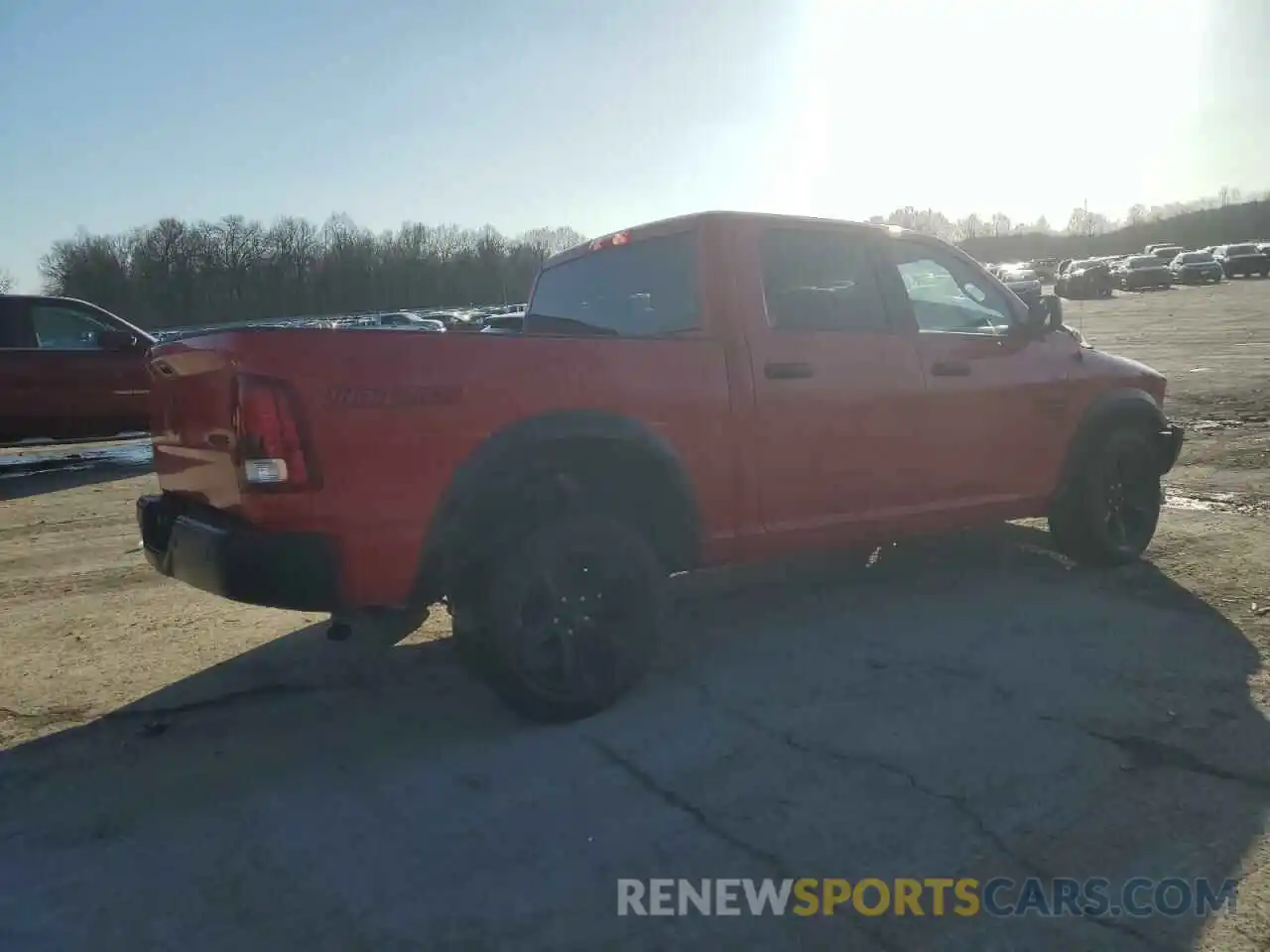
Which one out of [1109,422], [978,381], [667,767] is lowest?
[667,767]

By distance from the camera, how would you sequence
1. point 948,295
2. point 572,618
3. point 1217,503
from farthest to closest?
point 1217,503, point 948,295, point 572,618

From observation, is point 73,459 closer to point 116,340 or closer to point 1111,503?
point 116,340

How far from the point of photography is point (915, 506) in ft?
15.0

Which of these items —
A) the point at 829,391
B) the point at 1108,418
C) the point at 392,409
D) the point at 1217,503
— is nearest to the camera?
the point at 392,409

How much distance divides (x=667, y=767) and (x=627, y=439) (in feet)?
3.95

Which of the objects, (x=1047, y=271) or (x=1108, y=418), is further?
(x=1047, y=271)

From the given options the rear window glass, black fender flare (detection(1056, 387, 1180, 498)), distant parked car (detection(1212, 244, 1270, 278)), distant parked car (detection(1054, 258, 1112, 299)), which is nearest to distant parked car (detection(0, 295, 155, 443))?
the rear window glass

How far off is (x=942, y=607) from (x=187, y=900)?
11.7 feet

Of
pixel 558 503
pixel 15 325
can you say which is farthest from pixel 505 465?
pixel 15 325

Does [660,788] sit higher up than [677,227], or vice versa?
A: [677,227]

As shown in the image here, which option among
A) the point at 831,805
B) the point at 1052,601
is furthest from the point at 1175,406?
the point at 831,805

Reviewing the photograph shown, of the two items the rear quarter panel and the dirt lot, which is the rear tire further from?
the rear quarter panel

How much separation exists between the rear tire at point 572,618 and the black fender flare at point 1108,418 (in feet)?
9.01

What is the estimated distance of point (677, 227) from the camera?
4.22m
